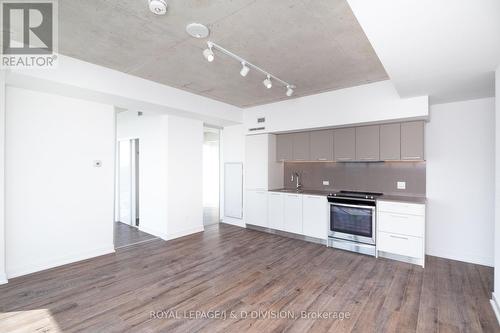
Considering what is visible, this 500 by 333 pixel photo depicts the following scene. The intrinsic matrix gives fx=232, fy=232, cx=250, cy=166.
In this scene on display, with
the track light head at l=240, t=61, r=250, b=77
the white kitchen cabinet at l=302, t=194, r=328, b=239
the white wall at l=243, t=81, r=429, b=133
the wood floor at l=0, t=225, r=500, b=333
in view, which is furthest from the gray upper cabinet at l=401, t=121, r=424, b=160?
the track light head at l=240, t=61, r=250, b=77

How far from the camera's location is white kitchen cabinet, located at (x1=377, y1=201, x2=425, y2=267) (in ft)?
11.2

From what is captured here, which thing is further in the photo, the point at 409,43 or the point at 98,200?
the point at 98,200

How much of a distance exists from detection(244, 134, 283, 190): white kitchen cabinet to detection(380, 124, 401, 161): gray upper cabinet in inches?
88.8

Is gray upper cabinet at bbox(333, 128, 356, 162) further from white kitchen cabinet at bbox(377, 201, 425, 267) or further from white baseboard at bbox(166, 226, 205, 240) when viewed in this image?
white baseboard at bbox(166, 226, 205, 240)

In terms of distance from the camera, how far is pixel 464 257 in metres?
3.64

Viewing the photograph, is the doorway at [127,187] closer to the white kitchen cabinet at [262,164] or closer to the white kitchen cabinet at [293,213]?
the white kitchen cabinet at [262,164]

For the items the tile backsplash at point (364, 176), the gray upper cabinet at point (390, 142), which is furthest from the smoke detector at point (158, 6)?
the tile backsplash at point (364, 176)

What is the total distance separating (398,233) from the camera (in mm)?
3598

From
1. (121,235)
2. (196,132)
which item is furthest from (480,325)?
(121,235)

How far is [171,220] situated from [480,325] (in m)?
4.58

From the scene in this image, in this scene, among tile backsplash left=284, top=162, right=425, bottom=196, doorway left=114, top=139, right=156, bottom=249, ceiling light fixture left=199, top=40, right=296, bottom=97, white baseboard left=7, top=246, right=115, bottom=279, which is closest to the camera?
ceiling light fixture left=199, top=40, right=296, bottom=97

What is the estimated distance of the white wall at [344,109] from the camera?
12.0ft

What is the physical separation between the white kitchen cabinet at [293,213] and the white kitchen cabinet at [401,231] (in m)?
1.43

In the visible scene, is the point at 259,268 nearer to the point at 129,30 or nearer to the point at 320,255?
the point at 320,255
